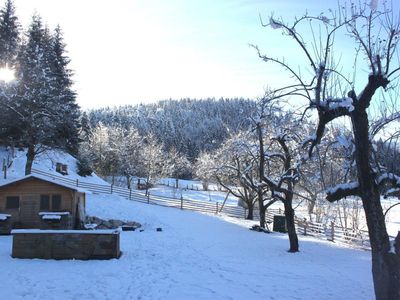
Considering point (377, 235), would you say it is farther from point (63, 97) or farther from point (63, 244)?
point (63, 97)

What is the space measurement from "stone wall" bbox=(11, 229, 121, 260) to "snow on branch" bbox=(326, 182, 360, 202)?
8.94 metres

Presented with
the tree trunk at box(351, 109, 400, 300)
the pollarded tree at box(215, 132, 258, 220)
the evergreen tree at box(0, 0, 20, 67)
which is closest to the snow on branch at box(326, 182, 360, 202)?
the tree trunk at box(351, 109, 400, 300)

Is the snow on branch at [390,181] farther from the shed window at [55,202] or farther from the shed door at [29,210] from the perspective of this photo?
the shed door at [29,210]

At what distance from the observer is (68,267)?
1378cm

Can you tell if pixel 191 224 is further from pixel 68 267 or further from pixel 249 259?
pixel 68 267

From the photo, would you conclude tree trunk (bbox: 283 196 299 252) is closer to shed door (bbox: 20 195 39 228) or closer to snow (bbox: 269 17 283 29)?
snow (bbox: 269 17 283 29)

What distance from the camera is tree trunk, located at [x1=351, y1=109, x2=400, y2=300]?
826 centimetres

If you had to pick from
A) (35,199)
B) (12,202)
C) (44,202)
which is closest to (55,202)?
(44,202)

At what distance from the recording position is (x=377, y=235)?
8359 millimetres

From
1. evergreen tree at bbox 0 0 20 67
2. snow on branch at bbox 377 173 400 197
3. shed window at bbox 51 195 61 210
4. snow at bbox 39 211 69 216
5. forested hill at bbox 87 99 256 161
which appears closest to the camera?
snow on branch at bbox 377 173 400 197

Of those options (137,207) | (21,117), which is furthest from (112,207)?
(21,117)


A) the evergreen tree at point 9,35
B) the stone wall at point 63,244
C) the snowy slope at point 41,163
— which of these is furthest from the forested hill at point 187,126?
the stone wall at point 63,244

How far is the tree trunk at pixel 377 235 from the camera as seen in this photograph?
8258mm

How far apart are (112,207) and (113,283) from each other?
2176 cm
